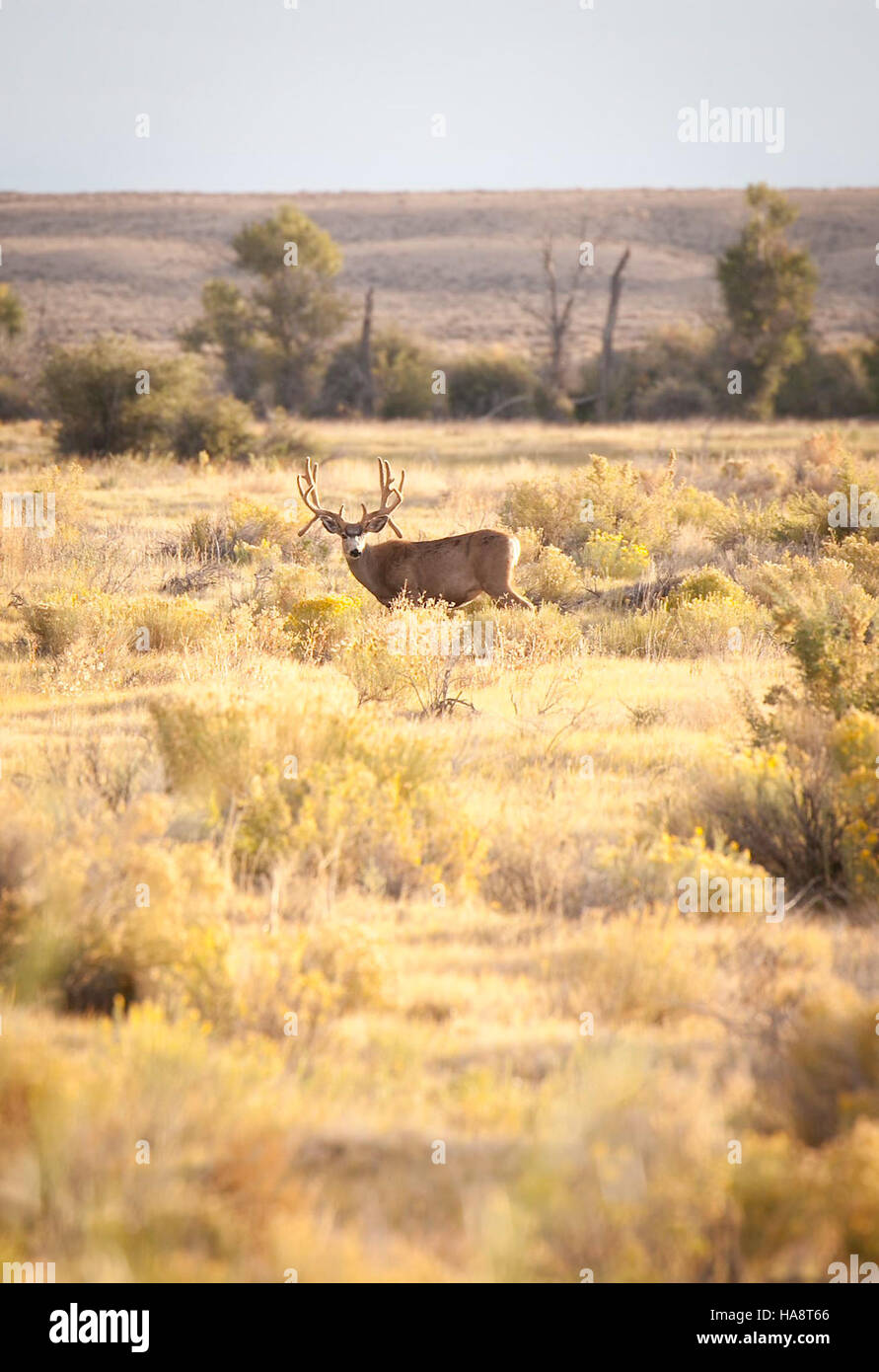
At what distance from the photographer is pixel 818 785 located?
657 cm

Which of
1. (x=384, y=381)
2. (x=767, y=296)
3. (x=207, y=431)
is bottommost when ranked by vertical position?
(x=207, y=431)

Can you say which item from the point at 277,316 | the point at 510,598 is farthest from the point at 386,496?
the point at 277,316

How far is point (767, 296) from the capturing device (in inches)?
2109

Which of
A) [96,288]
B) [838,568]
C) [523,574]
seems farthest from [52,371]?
[96,288]

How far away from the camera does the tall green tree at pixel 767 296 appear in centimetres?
5300

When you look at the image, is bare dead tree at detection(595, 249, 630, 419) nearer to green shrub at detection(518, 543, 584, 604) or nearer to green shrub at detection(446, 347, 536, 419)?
green shrub at detection(446, 347, 536, 419)

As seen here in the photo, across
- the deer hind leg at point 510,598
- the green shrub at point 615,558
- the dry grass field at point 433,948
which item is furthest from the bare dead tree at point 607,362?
the dry grass field at point 433,948

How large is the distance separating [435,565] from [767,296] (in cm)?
4564

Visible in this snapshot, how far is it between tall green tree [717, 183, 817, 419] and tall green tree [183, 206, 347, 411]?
54.6 ft

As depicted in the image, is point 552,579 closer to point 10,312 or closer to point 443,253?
point 10,312

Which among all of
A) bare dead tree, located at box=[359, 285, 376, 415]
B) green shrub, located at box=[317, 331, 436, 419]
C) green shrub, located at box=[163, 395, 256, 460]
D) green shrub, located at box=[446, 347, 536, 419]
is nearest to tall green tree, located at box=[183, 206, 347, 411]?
green shrub, located at box=[317, 331, 436, 419]

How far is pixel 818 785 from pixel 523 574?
27.3ft

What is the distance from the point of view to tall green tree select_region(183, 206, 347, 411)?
52969 millimetres
